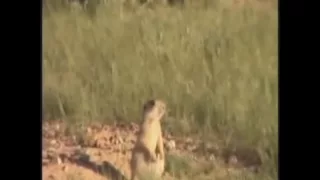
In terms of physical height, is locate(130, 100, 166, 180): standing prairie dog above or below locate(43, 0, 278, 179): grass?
below

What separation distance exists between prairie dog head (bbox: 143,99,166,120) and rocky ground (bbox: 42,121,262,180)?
35 millimetres

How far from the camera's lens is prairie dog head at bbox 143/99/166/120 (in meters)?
1.12

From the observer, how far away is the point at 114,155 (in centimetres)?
112

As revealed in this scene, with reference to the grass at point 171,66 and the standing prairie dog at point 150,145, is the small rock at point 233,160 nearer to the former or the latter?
the grass at point 171,66

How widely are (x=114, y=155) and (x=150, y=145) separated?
74 millimetres

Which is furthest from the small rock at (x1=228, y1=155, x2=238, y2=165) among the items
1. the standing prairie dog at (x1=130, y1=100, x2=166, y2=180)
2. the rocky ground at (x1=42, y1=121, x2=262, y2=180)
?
the standing prairie dog at (x1=130, y1=100, x2=166, y2=180)

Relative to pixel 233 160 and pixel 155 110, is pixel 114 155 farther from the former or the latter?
pixel 233 160

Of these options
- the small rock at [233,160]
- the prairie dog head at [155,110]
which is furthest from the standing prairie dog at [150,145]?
the small rock at [233,160]

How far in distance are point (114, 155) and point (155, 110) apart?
12 cm

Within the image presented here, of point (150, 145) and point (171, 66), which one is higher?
point (171, 66)

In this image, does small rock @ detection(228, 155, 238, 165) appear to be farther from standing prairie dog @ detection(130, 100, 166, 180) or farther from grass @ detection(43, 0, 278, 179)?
standing prairie dog @ detection(130, 100, 166, 180)

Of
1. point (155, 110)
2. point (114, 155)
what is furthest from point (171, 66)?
point (114, 155)

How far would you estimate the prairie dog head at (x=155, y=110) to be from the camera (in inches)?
44.2
